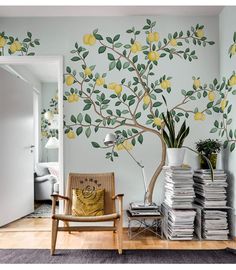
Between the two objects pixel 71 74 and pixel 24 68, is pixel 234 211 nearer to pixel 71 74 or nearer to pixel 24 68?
pixel 71 74

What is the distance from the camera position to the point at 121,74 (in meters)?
4.48

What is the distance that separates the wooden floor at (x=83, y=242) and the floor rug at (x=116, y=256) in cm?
18

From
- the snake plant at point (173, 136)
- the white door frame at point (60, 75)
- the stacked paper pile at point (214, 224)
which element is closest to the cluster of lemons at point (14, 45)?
the white door frame at point (60, 75)

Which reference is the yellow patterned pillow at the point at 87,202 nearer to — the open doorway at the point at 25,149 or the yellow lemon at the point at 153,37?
the open doorway at the point at 25,149

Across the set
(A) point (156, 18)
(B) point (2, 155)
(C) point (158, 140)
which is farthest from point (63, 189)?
(A) point (156, 18)

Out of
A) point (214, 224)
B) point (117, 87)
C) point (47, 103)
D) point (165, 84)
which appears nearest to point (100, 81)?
point (117, 87)

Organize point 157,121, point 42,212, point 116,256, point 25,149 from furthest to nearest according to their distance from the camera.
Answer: point 42,212
point 25,149
point 157,121
point 116,256

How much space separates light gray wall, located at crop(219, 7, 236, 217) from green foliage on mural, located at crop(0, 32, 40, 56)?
2.27 metres

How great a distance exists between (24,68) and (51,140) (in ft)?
5.45

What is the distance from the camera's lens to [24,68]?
6969mm

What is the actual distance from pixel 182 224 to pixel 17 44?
2927mm

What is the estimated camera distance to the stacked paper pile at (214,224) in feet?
12.7

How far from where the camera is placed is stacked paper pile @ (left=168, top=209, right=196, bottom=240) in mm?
3814

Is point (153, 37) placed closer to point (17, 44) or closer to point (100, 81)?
point (100, 81)
